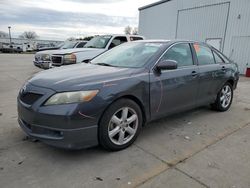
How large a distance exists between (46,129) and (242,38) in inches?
547

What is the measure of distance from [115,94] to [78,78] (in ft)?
1.68

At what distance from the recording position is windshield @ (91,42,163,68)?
3.50m

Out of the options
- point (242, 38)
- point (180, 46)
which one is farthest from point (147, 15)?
point (180, 46)

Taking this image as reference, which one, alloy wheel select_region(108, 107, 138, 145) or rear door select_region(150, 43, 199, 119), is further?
rear door select_region(150, 43, 199, 119)

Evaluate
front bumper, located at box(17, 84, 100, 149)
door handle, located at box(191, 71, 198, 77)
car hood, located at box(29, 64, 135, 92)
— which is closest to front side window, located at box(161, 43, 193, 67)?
door handle, located at box(191, 71, 198, 77)

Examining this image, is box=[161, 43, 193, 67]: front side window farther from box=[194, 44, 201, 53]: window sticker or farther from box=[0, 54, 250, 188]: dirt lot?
box=[0, 54, 250, 188]: dirt lot

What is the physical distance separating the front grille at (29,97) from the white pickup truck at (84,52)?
177 inches

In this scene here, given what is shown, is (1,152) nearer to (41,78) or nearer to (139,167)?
(41,78)

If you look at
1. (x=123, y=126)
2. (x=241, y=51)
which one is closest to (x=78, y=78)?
(x=123, y=126)

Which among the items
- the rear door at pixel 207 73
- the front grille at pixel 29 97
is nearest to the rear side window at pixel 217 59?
the rear door at pixel 207 73

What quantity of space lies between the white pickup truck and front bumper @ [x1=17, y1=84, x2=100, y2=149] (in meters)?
4.82

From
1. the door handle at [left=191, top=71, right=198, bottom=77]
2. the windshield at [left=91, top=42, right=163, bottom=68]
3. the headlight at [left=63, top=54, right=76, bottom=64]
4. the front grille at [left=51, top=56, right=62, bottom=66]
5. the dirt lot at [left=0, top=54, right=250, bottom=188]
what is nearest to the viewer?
the dirt lot at [left=0, top=54, right=250, bottom=188]

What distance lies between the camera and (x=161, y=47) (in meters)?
3.64

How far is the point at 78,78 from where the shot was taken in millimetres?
2859
